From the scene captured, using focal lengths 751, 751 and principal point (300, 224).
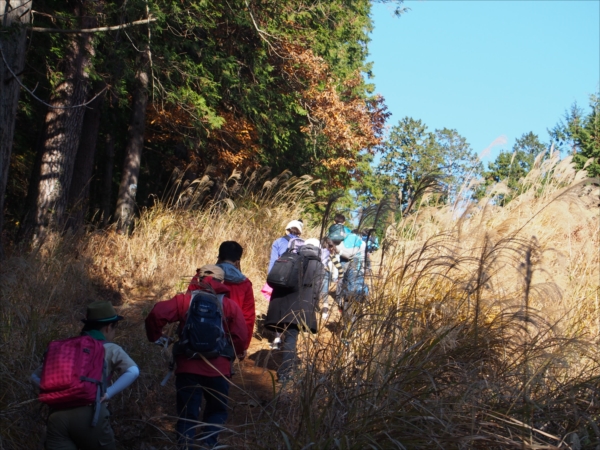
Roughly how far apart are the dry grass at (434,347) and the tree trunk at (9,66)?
1404mm

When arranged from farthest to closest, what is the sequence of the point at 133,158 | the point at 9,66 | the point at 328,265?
the point at 133,158, the point at 328,265, the point at 9,66

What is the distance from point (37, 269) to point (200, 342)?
455cm

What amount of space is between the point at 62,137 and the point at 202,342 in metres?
7.71

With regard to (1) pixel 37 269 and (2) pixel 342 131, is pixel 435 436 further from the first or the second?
(2) pixel 342 131

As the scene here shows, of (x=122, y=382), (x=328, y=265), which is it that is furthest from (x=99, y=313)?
(x=328, y=265)

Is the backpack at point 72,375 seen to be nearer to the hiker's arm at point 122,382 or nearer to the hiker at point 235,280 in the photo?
the hiker's arm at point 122,382

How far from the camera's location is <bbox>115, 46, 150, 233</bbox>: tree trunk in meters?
13.3

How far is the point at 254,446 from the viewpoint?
14.1 feet

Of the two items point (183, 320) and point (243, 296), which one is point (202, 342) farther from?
point (243, 296)

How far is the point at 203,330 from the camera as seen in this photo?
5.17 metres

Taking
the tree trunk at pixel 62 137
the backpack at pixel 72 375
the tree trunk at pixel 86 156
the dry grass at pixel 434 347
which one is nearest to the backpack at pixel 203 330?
the dry grass at pixel 434 347

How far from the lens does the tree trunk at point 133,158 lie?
43.6ft

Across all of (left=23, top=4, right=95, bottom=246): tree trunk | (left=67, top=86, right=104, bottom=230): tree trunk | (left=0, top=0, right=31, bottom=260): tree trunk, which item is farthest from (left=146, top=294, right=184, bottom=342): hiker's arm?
(left=67, top=86, right=104, bottom=230): tree trunk

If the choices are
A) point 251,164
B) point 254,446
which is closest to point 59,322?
point 254,446
